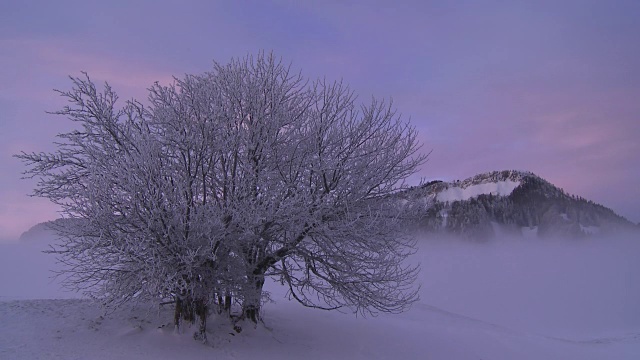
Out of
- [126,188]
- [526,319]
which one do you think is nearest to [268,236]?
[126,188]

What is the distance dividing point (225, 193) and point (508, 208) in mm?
76016

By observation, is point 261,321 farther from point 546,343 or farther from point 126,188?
point 546,343

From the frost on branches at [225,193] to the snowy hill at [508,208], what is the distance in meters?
61.0

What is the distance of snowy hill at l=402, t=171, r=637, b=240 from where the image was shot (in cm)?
7562

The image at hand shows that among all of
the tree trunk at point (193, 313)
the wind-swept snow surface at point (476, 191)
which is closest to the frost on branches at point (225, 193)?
the tree trunk at point (193, 313)

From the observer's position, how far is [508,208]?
7950 cm

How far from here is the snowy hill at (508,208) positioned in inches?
2977

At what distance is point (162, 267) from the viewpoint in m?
9.52

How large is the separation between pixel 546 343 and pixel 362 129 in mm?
14919

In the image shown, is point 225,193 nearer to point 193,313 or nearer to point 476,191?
point 193,313

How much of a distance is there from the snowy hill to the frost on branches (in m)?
61.0

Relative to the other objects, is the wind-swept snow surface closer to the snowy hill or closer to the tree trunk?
the snowy hill

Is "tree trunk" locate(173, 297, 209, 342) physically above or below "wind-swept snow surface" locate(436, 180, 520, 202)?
below

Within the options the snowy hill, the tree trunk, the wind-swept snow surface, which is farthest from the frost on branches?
the wind-swept snow surface
